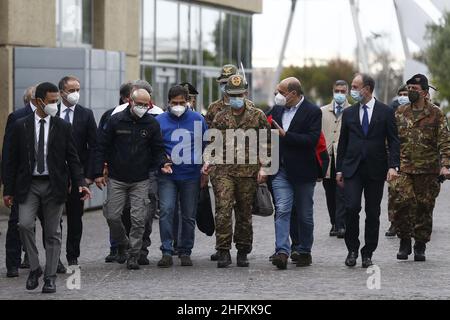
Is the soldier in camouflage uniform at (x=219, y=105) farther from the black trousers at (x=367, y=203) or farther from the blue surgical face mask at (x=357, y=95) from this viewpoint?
the black trousers at (x=367, y=203)

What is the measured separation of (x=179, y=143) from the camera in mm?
13312

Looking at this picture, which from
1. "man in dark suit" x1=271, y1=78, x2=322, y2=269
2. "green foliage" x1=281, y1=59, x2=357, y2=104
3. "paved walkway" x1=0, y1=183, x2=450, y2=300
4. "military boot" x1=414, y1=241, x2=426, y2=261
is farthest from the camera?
"green foliage" x1=281, y1=59, x2=357, y2=104

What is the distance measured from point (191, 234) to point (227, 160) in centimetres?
97

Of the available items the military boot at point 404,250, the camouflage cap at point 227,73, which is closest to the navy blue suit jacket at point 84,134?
the camouflage cap at point 227,73

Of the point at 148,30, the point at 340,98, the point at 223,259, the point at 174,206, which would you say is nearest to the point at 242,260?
the point at 223,259

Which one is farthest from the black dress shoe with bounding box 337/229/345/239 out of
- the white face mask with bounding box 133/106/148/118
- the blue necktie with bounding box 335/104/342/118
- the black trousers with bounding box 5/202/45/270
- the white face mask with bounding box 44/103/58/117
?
the white face mask with bounding box 44/103/58/117

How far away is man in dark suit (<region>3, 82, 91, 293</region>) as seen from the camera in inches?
439

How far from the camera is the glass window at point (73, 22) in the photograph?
2316 centimetres

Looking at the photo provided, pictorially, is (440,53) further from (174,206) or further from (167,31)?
(174,206)

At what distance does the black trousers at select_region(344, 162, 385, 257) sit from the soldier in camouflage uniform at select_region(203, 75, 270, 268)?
925 millimetres

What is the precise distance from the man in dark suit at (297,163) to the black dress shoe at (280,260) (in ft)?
0.96

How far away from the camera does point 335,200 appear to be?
1656 centimetres

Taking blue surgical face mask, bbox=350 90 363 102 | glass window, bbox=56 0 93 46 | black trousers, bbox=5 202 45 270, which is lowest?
black trousers, bbox=5 202 45 270

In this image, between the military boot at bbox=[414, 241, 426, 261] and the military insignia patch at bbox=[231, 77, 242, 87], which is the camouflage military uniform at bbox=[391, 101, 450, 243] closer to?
the military boot at bbox=[414, 241, 426, 261]
